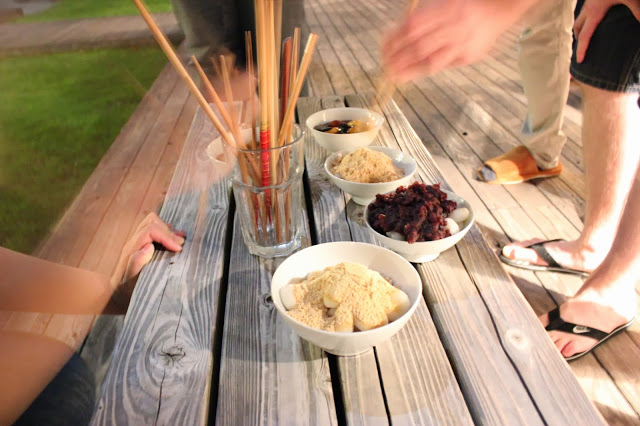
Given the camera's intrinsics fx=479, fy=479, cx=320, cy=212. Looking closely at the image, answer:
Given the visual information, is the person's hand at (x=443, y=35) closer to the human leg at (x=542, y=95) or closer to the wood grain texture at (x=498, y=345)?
the wood grain texture at (x=498, y=345)

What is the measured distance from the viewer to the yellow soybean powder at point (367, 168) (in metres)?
1.16

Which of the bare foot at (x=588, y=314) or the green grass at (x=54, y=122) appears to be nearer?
the bare foot at (x=588, y=314)

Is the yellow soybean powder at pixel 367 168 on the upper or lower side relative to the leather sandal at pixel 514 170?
upper

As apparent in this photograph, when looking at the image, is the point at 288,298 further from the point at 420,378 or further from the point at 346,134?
the point at 346,134

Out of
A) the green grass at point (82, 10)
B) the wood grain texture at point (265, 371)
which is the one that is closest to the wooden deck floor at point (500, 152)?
the wood grain texture at point (265, 371)

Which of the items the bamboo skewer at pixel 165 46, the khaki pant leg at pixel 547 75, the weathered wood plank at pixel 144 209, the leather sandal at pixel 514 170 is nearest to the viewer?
the bamboo skewer at pixel 165 46

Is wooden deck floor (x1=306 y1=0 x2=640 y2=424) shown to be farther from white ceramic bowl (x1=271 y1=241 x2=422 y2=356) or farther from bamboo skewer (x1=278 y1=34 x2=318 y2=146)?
bamboo skewer (x1=278 y1=34 x2=318 y2=146)

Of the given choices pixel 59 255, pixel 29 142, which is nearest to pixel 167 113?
pixel 29 142

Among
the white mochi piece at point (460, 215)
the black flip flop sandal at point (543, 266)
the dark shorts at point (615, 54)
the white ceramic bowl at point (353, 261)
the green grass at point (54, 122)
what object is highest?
the dark shorts at point (615, 54)

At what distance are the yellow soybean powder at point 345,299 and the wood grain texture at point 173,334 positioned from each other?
0.58 ft

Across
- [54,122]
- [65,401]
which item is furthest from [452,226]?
[54,122]

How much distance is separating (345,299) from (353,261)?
151 millimetres

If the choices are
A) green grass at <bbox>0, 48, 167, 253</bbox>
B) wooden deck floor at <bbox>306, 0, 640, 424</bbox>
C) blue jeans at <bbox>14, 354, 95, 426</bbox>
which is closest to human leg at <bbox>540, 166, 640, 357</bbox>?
wooden deck floor at <bbox>306, 0, 640, 424</bbox>

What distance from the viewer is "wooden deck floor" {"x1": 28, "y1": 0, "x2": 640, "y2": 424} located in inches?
60.1
